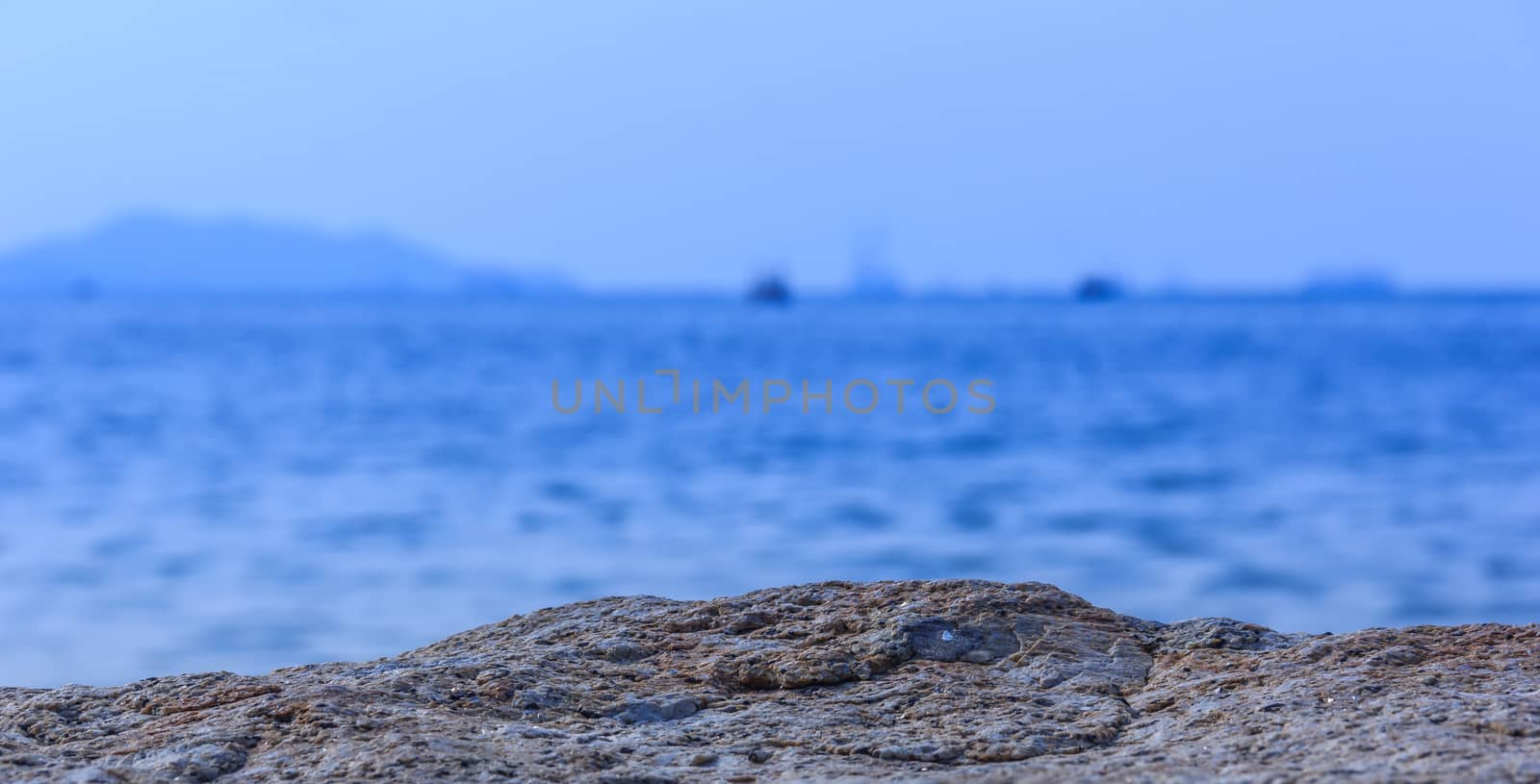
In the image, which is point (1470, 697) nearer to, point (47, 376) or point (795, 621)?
point (795, 621)

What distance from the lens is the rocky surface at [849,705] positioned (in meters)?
1.94

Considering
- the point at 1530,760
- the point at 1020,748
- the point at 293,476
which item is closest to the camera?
the point at 1530,760

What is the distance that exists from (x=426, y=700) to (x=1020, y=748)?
926mm

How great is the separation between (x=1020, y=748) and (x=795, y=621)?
2.63 ft

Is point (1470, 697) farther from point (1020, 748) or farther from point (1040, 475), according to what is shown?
point (1040, 475)

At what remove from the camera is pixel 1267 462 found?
2558 centimetres

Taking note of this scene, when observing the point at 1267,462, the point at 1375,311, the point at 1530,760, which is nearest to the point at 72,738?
the point at 1530,760

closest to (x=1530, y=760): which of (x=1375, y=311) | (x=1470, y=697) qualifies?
(x=1470, y=697)

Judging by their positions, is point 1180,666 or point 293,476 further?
point 293,476

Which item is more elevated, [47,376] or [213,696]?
[213,696]

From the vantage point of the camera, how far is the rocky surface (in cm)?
194

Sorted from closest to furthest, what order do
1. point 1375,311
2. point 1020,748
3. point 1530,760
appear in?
point 1530,760 < point 1020,748 < point 1375,311

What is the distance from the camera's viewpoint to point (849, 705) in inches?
91.4

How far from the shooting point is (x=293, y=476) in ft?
77.3
